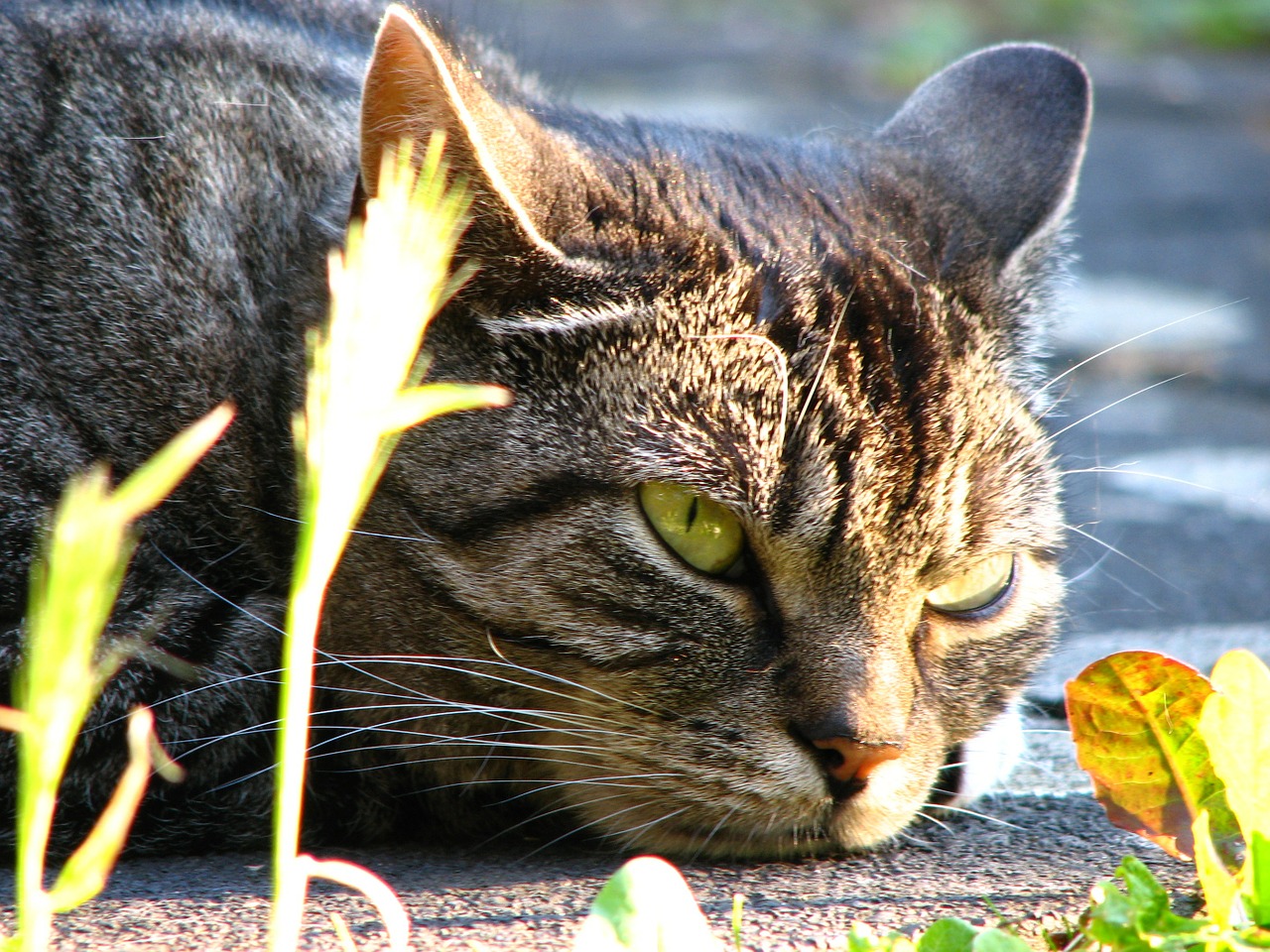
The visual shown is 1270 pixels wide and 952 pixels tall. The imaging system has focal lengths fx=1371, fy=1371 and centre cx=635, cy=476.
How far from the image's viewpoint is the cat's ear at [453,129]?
158 cm

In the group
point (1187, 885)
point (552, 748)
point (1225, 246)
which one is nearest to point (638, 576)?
point (552, 748)

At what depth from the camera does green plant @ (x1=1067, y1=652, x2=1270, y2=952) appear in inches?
54.6

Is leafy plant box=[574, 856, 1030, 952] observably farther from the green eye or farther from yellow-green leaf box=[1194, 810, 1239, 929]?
the green eye

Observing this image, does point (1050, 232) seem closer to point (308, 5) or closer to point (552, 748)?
point (552, 748)

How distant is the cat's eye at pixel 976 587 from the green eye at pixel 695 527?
31 cm

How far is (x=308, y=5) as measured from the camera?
270 cm

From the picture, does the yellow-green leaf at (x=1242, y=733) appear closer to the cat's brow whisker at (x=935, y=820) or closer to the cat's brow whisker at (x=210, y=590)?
the cat's brow whisker at (x=935, y=820)

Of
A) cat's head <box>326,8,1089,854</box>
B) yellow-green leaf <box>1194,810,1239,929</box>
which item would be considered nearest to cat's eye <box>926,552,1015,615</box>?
cat's head <box>326,8,1089,854</box>

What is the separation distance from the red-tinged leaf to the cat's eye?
34 centimetres

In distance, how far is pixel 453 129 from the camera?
1.60 metres

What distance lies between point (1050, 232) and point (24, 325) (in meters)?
1.62

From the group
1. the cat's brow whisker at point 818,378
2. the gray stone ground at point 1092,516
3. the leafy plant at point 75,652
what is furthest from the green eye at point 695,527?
the leafy plant at point 75,652

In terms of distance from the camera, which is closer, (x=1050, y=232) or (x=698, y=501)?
(x=698, y=501)

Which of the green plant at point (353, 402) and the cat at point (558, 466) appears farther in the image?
the cat at point (558, 466)
